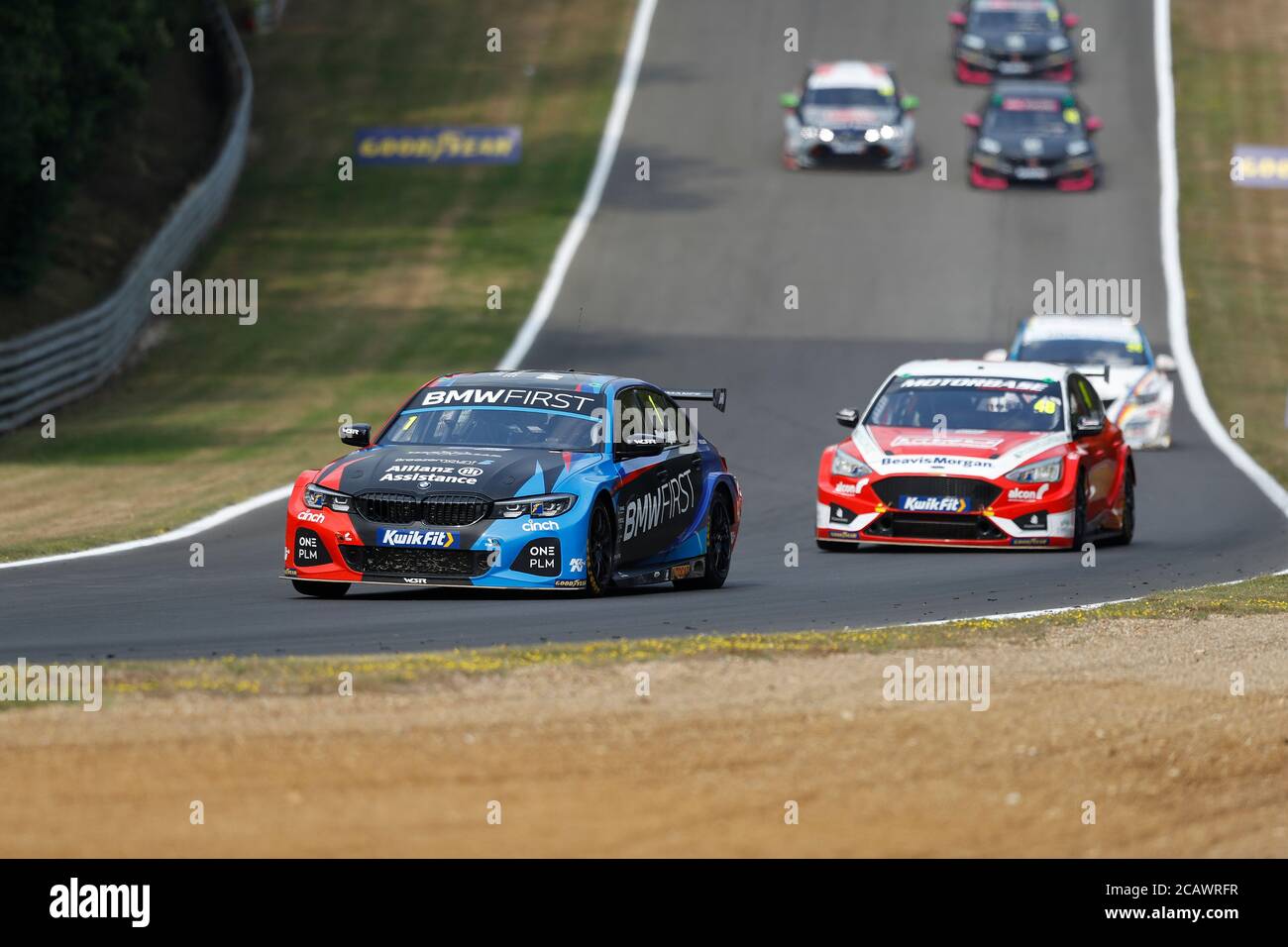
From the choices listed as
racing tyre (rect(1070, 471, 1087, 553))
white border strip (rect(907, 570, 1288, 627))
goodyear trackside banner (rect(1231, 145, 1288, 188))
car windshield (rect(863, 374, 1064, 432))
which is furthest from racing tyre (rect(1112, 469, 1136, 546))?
goodyear trackside banner (rect(1231, 145, 1288, 188))

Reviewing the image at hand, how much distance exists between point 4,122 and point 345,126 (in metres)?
20.5

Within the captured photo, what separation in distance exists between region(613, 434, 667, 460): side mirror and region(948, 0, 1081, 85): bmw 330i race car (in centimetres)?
3506

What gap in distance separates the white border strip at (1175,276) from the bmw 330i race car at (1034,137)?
1936 mm

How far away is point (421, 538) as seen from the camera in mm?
13453

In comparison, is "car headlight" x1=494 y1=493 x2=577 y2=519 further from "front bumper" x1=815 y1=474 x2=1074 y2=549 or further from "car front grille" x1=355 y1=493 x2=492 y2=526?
"front bumper" x1=815 y1=474 x2=1074 y2=549

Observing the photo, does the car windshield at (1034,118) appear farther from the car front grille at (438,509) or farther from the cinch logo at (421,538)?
the cinch logo at (421,538)

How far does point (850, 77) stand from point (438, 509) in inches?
1218

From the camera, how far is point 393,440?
14812mm

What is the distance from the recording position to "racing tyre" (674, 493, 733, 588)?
50.4 feet

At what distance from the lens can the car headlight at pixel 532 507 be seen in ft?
44.3

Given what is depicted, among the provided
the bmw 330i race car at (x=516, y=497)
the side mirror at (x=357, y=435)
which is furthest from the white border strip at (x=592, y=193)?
the side mirror at (x=357, y=435)

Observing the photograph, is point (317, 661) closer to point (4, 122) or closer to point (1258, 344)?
point (4, 122)

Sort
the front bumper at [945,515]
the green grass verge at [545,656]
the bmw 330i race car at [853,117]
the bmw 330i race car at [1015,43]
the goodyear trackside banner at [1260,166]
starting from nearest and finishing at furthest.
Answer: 1. the green grass verge at [545,656]
2. the front bumper at [945,515]
3. the bmw 330i race car at [853,117]
4. the goodyear trackside banner at [1260,166]
5. the bmw 330i race car at [1015,43]
